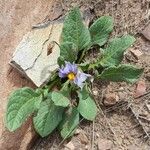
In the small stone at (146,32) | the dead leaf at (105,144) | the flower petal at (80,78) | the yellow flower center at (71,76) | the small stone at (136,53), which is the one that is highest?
the yellow flower center at (71,76)

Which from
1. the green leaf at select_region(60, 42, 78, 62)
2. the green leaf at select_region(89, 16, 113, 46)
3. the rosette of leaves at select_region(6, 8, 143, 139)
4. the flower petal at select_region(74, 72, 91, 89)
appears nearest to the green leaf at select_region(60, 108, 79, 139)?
the rosette of leaves at select_region(6, 8, 143, 139)

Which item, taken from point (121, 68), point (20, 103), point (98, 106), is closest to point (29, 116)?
point (20, 103)

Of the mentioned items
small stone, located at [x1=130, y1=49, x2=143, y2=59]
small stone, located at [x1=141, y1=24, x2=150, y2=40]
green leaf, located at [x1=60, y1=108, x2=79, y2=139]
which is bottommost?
green leaf, located at [x1=60, y1=108, x2=79, y2=139]

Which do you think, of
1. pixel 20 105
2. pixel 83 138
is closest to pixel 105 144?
pixel 83 138

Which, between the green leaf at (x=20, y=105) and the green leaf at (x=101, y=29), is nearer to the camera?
the green leaf at (x=20, y=105)

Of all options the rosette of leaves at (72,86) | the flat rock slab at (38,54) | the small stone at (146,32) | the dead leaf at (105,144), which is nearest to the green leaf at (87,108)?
the rosette of leaves at (72,86)

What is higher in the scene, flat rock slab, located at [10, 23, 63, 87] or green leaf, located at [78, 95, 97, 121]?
flat rock slab, located at [10, 23, 63, 87]

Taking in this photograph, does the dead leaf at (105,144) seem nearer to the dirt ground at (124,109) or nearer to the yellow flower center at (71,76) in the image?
the dirt ground at (124,109)

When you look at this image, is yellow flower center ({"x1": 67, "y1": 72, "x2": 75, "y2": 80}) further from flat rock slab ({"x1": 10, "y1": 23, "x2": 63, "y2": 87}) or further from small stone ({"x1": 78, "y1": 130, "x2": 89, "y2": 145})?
small stone ({"x1": 78, "y1": 130, "x2": 89, "y2": 145})
